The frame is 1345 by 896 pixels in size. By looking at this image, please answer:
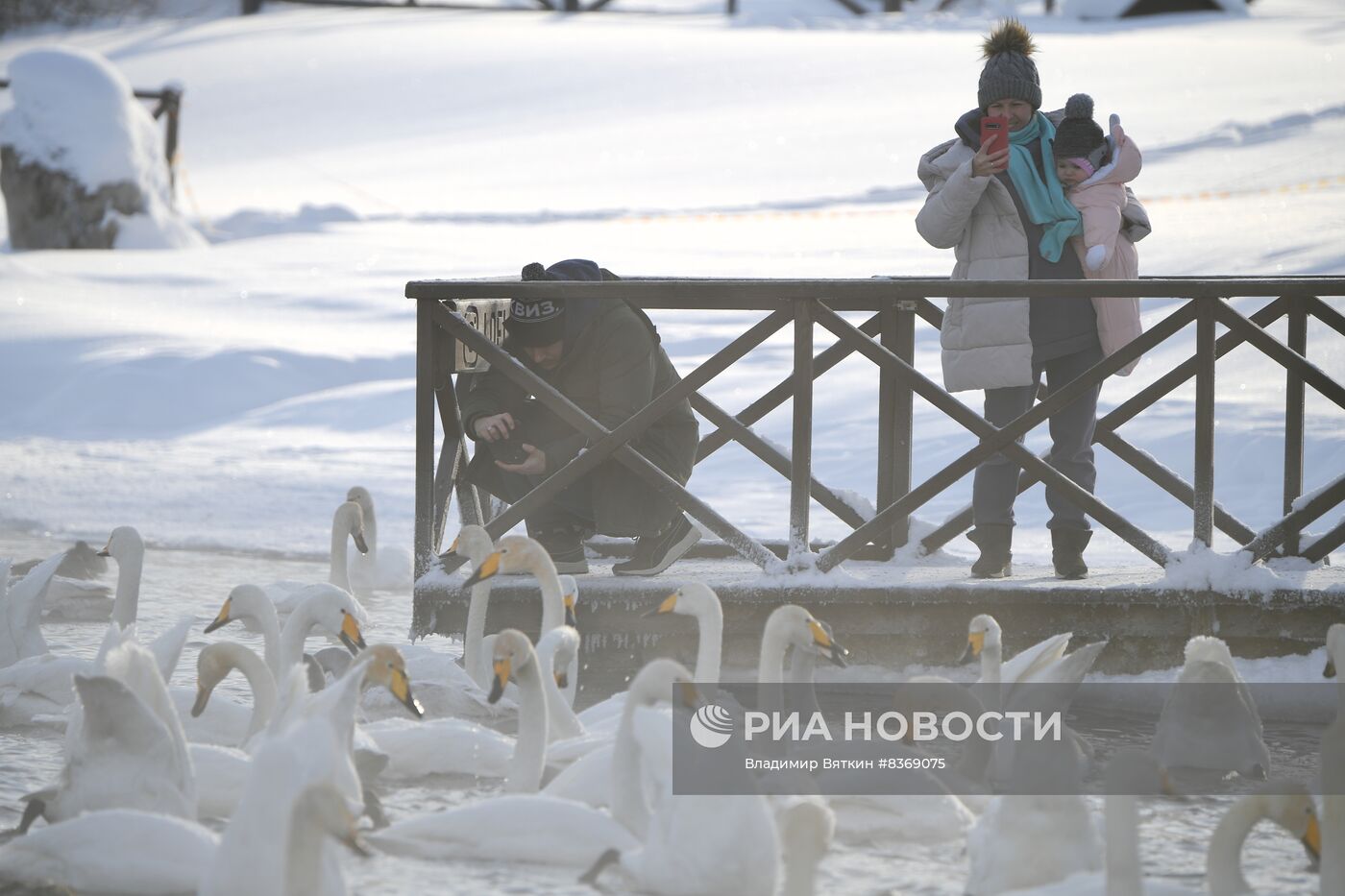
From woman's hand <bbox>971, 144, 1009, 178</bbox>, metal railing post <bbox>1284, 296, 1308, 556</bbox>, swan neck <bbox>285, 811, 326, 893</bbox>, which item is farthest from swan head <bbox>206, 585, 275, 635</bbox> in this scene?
metal railing post <bbox>1284, 296, 1308, 556</bbox>

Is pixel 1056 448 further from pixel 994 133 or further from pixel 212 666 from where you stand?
pixel 212 666

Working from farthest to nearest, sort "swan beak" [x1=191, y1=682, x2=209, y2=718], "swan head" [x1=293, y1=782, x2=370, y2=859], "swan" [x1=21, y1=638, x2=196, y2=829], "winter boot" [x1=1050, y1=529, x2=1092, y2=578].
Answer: "winter boot" [x1=1050, y1=529, x2=1092, y2=578] → "swan beak" [x1=191, y1=682, x2=209, y2=718] → "swan" [x1=21, y1=638, x2=196, y2=829] → "swan head" [x1=293, y1=782, x2=370, y2=859]

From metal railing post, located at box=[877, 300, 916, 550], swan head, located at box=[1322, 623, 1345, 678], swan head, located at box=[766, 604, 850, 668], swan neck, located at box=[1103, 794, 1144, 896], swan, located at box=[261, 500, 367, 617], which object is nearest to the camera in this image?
swan neck, located at box=[1103, 794, 1144, 896]

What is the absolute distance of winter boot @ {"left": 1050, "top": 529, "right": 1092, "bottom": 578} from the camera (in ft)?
20.7

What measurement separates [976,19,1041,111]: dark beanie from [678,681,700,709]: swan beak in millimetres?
2595

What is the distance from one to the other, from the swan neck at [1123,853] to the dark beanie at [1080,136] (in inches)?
119

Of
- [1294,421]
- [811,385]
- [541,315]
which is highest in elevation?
[541,315]

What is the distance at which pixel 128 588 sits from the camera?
21.6ft

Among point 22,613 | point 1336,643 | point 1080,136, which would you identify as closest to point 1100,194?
point 1080,136

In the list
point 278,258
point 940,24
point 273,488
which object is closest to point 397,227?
point 278,258

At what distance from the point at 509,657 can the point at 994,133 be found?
2.45 metres

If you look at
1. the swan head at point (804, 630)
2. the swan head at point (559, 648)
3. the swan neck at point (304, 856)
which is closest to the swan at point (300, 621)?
the swan head at point (559, 648)

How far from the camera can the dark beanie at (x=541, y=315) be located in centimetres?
634

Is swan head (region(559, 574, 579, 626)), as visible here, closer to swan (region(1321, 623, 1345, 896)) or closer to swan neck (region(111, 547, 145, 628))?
swan neck (region(111, 547, 145, 628))
